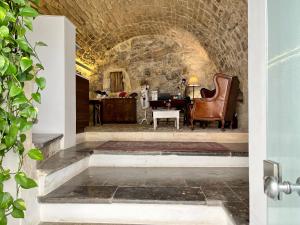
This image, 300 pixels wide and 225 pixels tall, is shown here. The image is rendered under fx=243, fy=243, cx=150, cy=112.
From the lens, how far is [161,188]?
6.97 feet

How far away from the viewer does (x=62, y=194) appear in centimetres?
193

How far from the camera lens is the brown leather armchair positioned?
4.69m

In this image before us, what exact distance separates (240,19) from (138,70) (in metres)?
4.92

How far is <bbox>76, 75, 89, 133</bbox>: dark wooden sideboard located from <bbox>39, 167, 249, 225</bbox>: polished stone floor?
1.46 metres

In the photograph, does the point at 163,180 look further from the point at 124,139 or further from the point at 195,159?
the point at 124,139

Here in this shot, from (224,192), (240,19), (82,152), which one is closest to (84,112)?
(82,152)

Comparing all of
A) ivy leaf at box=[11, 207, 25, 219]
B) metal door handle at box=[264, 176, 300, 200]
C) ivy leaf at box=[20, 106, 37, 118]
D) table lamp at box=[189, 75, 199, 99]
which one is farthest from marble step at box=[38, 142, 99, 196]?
table lamp at box=[189, 75, 199, 99]

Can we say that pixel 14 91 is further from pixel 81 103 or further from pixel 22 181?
pixel 81 103

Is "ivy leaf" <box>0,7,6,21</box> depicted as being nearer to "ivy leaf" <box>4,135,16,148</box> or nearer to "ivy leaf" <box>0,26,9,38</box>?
"ivy leaf" <box>0,26,9,38</box>

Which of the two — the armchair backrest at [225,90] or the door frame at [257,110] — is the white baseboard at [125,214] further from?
the armchair backrest at [225,90]

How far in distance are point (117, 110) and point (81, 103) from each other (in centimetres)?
397

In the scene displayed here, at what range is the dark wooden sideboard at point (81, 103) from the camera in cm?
406

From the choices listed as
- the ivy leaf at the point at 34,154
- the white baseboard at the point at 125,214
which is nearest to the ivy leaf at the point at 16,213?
the ivy leaf at the point at 34,154

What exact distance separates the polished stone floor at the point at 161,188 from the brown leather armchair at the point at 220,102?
6.63 feet
